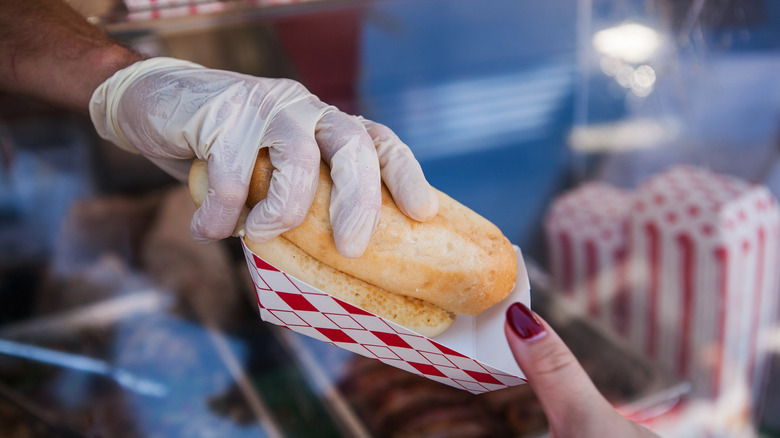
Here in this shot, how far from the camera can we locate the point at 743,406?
2.97 m

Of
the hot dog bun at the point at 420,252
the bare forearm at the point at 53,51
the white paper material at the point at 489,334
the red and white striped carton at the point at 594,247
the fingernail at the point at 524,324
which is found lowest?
the red and white striped carton at the point at 594,247

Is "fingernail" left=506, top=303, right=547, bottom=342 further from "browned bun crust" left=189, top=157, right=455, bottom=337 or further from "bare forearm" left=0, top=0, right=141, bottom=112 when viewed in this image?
"bare forearm" left=0, top=0, right=141, bottom=112

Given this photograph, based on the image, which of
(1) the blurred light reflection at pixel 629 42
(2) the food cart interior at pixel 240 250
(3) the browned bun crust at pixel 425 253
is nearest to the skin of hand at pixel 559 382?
(3) the browned bun crust at pixel 425 253

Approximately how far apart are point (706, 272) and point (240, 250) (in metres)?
2.38

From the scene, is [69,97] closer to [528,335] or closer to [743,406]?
[528,335]

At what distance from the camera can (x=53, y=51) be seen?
1309mm

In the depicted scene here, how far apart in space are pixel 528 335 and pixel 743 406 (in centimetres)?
282

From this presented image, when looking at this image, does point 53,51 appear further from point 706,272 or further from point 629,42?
point 629,42

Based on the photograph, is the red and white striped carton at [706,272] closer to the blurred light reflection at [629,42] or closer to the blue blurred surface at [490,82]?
the blue blurred surface at [490,82]

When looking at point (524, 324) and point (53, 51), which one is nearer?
point (524, 324)

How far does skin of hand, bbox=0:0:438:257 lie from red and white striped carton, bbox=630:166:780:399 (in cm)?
234

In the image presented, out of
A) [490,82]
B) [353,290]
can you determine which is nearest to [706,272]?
[490,82]

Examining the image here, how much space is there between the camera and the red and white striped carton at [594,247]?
319 centimetres

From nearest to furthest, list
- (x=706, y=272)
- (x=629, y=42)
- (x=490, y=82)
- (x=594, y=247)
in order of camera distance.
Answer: (x=706, y=272) → (x=490, y=82) → (x=594, y=247) → (x=629, y=42)
